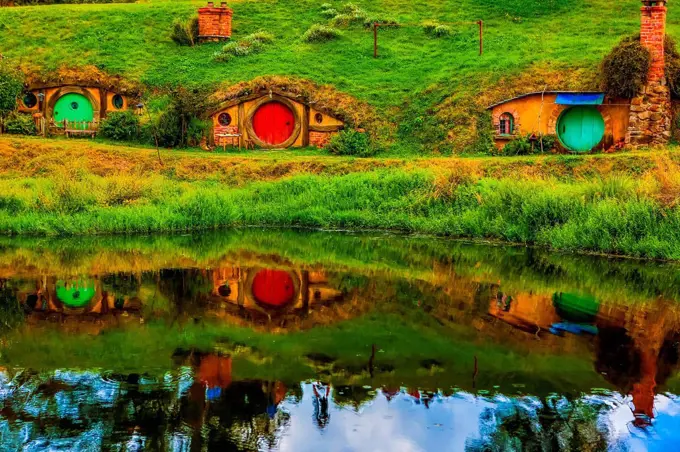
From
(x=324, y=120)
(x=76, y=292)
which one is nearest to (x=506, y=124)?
(x=324, y=120)

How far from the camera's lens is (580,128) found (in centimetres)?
3012

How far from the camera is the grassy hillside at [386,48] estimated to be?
33.0 meters

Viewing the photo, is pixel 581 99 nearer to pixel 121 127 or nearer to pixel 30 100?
pixel 121 127

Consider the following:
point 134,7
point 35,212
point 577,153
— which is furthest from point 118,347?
point 134,7

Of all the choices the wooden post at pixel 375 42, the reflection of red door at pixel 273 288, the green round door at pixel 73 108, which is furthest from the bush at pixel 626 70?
the green round door at pixel 73 108

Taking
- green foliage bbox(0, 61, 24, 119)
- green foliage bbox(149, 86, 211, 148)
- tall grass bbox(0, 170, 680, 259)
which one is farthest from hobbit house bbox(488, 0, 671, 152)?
green foliage bbox(0, 61, 24, 119)

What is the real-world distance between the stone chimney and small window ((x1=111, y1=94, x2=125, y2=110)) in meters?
19.0

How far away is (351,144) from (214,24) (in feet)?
40.6

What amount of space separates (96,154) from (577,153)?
15572mm

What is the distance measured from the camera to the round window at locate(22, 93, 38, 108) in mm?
34719

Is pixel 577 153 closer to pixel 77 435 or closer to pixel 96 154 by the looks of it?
pixel 96 154

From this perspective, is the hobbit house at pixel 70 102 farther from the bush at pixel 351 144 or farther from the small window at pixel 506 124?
the small window at pixel 506 124

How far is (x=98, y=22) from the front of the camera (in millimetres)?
41750

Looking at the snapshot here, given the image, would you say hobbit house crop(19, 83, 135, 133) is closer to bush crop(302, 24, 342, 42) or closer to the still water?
bush crop(302, 24, 342, 42)
